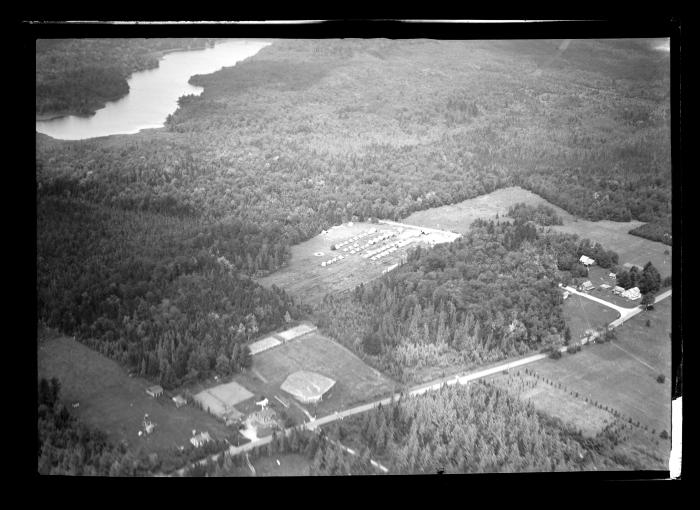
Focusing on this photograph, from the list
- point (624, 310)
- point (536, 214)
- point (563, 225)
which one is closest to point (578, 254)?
point (563, 225)

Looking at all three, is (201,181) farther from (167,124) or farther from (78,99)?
(78,99)

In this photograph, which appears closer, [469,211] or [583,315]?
[583,315]

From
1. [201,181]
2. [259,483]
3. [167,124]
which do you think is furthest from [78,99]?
[259,483]

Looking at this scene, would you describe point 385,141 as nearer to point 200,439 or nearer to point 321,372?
point 321,372

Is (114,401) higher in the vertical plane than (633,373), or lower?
lower

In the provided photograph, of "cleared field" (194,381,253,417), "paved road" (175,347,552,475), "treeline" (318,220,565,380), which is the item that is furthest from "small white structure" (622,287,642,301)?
"cleared field" (194,381,253,417)

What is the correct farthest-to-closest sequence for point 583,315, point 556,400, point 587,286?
point 587,286, point 583,315, point 556,400

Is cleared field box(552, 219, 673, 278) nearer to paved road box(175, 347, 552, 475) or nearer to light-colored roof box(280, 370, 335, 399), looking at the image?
paved road box(175, 347, 552, 475)
